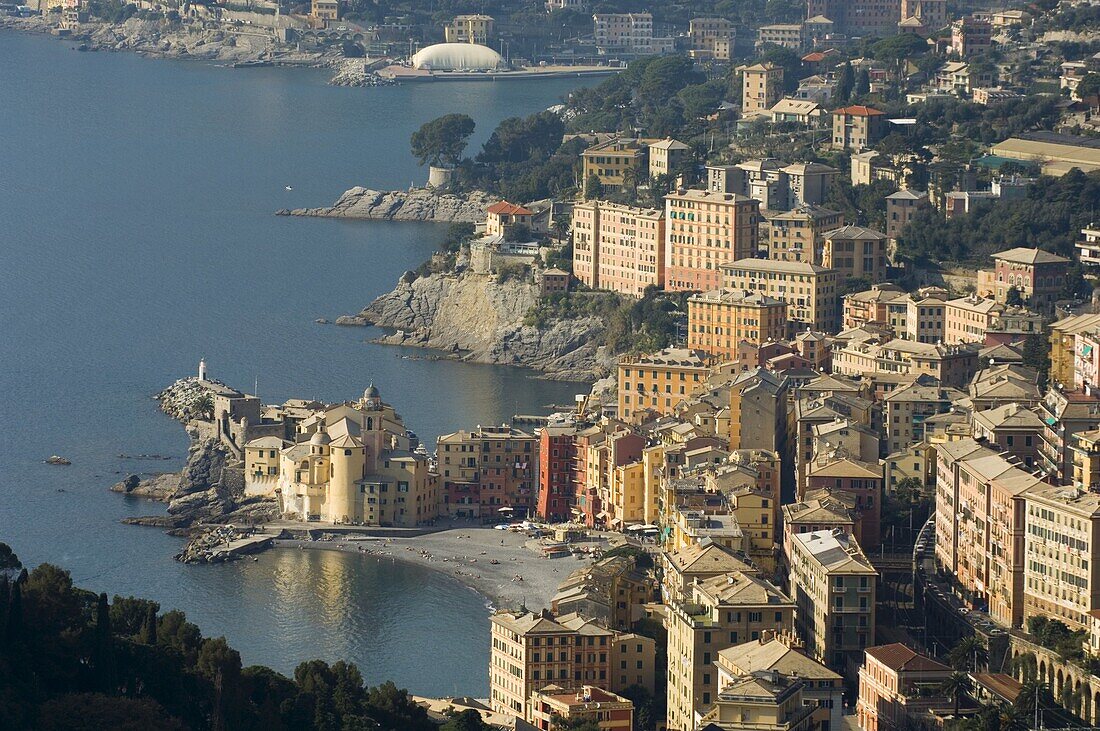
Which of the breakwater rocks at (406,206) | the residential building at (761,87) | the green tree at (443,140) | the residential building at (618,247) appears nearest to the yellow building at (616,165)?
the residential building at (618,247)

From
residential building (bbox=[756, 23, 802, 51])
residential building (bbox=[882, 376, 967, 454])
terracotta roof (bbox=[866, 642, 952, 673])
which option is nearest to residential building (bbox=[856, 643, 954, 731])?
terracotta roof (bbox=[866, 642, 952, 673])

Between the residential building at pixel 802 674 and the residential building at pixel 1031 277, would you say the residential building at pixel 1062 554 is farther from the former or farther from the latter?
the residential building at pixel 1031 277

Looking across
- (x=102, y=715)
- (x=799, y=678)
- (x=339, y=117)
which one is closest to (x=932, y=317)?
(x=799, y=678)

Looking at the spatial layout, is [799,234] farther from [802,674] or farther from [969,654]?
[802,674]

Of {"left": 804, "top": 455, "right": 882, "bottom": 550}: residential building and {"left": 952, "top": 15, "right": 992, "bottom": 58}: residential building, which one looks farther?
{"left": 952, "top": 15, "right": 992, "bottom": 58}: residential building

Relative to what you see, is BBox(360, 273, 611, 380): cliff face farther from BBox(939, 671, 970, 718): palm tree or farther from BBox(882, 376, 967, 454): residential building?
BBox(939, 671, 970, 718): palm tree

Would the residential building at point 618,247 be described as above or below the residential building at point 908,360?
above
